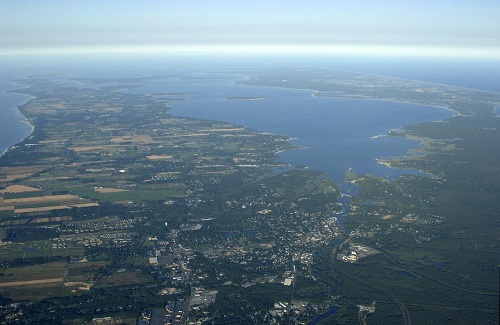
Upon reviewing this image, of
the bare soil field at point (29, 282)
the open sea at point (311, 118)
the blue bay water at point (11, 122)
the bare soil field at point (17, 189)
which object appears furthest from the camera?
the blue bay water at point (11, 122)

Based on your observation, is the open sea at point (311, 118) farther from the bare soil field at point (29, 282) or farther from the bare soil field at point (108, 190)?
the bare soil field at point (29, 282)

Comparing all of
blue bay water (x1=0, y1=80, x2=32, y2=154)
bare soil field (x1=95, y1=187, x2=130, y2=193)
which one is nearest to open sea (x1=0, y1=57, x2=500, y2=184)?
blue bay water (x1=0, y1=80, x2=32, y2=154)

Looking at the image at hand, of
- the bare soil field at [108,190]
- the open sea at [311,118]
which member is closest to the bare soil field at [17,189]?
the bare soil field at [108,190]

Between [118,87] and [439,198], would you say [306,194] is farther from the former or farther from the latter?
[118,87]

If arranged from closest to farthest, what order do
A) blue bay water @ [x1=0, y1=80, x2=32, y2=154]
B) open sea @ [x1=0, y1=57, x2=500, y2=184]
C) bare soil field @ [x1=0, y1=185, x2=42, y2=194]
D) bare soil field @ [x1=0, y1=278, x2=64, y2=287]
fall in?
bare soil field @ [x1=0, y1=278, x2=64, y2=287], bare soil field @ [x1=0, y1=185, x2=42, y2=194], open sea @ [x1=0, y1=57, x2=500, y2=184], blue bay water @ [x1=0, y1=80, x2=32, y2=154]

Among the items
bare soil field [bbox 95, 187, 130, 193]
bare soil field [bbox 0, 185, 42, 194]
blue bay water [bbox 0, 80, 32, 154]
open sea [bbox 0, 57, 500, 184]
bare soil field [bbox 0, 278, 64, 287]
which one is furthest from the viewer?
blue bay water [bbox 0, 80, 32, 154]

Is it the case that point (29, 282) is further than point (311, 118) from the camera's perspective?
No

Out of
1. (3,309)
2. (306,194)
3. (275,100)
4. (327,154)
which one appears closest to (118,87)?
(275,100)

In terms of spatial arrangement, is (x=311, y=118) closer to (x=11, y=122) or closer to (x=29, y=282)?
(x=11, y=122)

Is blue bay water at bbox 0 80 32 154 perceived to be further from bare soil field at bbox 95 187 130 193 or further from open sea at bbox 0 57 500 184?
bare soil field at bbox 95 187 130 193

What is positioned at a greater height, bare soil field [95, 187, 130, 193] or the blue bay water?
the blue bay water

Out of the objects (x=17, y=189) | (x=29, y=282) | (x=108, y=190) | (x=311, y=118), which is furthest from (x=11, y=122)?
(x=29, y=282)
